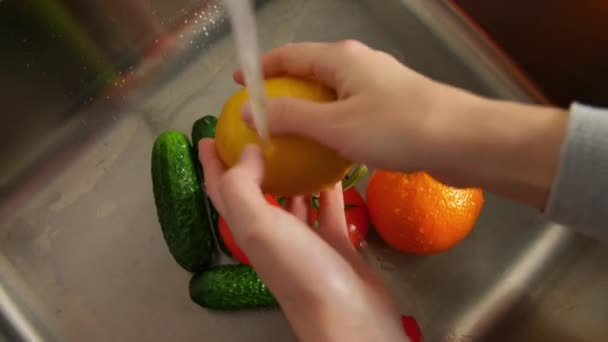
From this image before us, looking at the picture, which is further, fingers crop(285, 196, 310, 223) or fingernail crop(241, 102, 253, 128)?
fingers crop(285, 196, 310, 223)

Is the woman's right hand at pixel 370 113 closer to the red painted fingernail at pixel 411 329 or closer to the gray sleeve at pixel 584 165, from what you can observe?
the gray sleeve at pixel 584 165

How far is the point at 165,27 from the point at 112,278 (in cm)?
47

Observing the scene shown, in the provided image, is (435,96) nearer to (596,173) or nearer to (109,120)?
(596,173)

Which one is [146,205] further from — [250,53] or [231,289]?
[250,53]

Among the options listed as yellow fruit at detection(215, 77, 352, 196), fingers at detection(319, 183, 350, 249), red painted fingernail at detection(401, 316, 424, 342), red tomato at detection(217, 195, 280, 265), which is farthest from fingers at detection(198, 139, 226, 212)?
red painted fingernail at detection(401, 316, 424, 342)

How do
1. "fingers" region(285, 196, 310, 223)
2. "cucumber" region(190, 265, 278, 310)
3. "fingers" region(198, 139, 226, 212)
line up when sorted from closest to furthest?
"fingers" region(198, 139, 226, 212) < "fingers" region(285, 196, 310, 223) < "cucumber" region(190, 265, 278, 310)

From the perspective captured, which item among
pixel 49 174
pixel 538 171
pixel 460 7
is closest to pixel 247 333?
pixel 49 174

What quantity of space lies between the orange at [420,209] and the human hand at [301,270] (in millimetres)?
252

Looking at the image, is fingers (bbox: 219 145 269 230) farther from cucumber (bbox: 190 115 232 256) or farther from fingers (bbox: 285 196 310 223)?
cucumber (bbox: 190 115 232 256)

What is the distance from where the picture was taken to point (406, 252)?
0.91 meters

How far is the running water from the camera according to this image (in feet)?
1.43

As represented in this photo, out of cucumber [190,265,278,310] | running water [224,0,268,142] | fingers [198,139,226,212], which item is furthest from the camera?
cucumber [190,265,278,310]

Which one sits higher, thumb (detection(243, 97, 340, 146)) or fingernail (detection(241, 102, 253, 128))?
fingernail (detection(241, 102, 253, 128))

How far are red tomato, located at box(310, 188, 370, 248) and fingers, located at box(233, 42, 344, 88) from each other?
1.06ft
